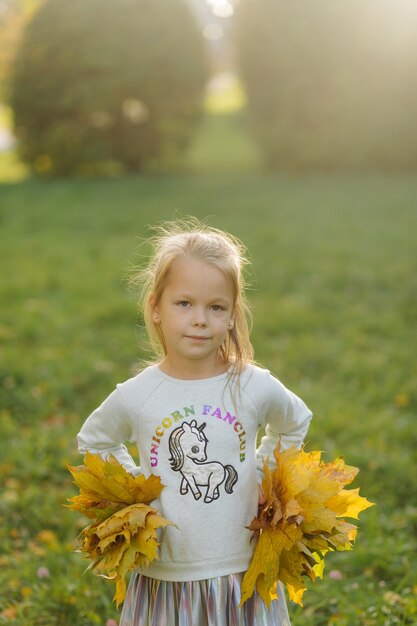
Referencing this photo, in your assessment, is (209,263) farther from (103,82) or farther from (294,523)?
(103,82)

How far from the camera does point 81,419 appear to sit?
14.7ft

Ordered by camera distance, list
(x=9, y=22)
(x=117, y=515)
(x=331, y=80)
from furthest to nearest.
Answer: (x=9, y=22)
(x=331, y=80)
(x=117, y=515)

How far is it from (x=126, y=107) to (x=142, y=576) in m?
12.0

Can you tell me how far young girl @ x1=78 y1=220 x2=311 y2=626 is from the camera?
212cm

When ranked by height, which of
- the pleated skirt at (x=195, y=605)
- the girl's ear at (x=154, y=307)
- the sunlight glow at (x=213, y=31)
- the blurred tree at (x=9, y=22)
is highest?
the blurred tree at (x=9, y=22)

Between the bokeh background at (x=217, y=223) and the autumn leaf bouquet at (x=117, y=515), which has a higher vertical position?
the bokeh background at (x=217, y=223)

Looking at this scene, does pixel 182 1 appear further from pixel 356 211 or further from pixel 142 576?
pixel 142 576

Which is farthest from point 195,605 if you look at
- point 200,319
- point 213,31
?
point 213,31

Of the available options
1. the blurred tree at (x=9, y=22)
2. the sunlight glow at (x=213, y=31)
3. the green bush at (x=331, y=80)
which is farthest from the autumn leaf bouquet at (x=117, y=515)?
the blurred tree at (x=9, y=22)

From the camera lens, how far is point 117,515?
82.0 inches

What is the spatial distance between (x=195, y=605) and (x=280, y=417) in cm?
57

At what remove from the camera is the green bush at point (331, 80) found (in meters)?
12.6

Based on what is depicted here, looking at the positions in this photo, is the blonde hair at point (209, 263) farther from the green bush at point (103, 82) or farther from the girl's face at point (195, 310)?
the green bush at point (103, 82)

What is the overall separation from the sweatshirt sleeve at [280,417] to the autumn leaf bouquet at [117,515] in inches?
15.2
